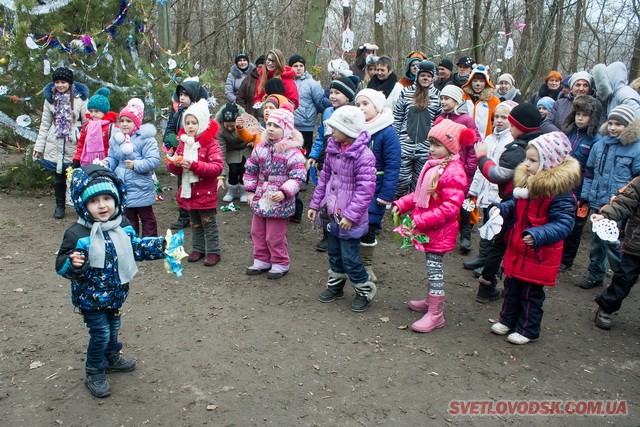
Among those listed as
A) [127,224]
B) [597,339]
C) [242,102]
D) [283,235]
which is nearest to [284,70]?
[242,102]

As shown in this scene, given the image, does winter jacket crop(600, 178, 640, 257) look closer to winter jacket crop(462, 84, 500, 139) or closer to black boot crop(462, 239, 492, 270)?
black boot crop(462, 239, 492, 270)

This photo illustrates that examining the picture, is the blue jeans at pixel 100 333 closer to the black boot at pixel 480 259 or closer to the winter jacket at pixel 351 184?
the winter jacket at pixel 351 184

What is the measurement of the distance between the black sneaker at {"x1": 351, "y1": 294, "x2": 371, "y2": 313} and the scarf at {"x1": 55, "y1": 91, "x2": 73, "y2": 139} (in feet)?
16.3

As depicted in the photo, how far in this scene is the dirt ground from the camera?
365cm

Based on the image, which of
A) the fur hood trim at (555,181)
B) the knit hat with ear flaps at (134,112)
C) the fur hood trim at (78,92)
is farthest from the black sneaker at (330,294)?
the fur hood trim at (78,92)

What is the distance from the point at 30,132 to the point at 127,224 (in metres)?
5.95

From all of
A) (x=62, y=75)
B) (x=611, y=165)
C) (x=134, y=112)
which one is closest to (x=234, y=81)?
(x=62, y=75)

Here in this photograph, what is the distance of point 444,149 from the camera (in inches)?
184

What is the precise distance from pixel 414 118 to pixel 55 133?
16.5ft

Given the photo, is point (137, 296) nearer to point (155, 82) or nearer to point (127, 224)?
point (127, 224)

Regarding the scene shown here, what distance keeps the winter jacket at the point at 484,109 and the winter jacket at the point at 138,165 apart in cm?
414

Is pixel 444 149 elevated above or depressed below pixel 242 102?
below

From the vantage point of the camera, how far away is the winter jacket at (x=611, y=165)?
214 inches

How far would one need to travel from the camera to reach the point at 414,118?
23.1 ft
